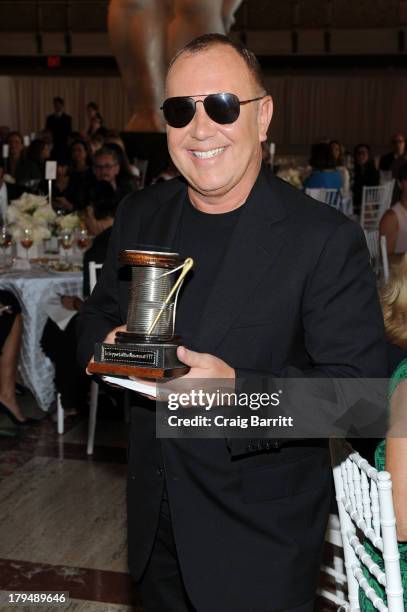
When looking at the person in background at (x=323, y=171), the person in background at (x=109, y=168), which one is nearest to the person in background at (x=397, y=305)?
the person in background at (x=109, y=168)

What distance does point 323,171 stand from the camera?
30.7 feet

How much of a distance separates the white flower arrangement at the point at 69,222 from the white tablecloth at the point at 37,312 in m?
0.75

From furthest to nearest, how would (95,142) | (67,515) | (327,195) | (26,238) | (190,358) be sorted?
(95,142) → (327,195) → (26,238) → (67,515) → (190,358)

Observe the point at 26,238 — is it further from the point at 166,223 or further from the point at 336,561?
the point at 166,223

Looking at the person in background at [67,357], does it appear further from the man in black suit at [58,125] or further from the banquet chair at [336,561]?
the man in black suit at [58,125]

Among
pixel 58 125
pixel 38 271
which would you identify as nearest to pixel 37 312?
pixel 38 271

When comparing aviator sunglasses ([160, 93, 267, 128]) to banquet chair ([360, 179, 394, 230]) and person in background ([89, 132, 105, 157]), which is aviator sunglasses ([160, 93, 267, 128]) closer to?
banquet chair ([360, 179, 394, 230])

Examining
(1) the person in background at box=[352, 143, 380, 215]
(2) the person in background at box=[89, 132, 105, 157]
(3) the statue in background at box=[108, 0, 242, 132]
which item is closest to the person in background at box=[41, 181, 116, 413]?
(3) the statue in background at box=[108, 0, 242, 132]

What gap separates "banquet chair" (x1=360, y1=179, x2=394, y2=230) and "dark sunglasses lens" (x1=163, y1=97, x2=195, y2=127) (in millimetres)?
7435

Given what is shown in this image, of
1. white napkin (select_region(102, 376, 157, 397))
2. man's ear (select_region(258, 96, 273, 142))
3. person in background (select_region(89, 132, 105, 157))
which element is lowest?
white napkin (select_region(102, 376, 157, 397))

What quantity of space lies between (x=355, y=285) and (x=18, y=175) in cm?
879

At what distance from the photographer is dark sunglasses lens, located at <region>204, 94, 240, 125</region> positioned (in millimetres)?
1565

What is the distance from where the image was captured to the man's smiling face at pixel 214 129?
5.22 feet

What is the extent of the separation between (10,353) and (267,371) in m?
3.78
